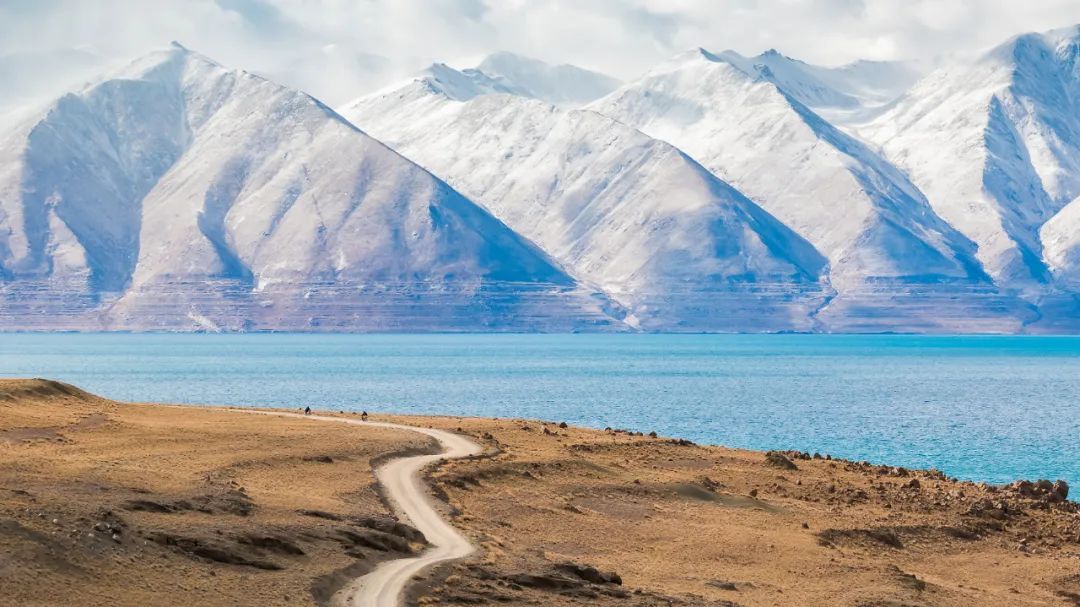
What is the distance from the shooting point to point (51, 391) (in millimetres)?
81375

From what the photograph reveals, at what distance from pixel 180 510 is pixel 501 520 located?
13.8 meters

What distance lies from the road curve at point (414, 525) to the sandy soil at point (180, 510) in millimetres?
724

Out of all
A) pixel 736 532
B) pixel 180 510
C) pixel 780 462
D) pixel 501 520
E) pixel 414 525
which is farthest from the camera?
pixel 780 462

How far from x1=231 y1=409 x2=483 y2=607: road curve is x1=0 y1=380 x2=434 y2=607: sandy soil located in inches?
28.5

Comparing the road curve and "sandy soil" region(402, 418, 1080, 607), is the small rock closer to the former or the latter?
"sandy soil" region(402, 418, 1080, 607)

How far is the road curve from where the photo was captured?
144 feet

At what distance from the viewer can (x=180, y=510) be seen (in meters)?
50.6

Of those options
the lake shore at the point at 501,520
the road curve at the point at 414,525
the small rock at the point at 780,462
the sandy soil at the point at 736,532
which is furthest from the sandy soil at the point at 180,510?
the small rock at the point at 780,462

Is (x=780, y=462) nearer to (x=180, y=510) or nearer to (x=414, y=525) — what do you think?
(x=414, y=525)

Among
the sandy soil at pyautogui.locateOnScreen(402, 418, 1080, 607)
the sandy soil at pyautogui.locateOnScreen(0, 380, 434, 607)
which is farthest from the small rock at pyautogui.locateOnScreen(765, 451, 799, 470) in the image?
the sandy soil at pyautogui.locateOnScreen(0, 380, 434, 607)

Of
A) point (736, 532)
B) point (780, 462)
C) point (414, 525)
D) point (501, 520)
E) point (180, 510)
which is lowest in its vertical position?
point (180, 510)

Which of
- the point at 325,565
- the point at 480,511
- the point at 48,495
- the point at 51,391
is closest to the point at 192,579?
the point at 325,565

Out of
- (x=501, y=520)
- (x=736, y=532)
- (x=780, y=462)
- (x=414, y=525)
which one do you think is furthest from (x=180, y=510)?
(x=780, y=462)

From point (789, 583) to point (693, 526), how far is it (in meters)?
8.99
